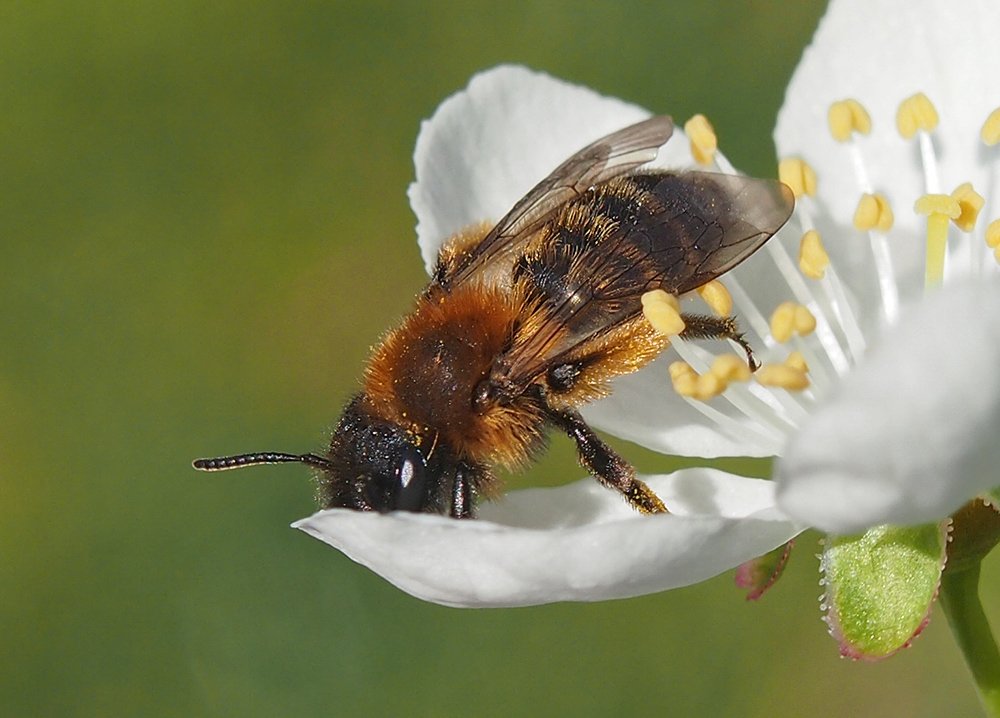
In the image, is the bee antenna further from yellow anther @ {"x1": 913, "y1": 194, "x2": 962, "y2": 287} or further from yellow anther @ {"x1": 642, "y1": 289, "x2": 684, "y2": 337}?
yellow anther @ {"x1": 913, "y1": 194, "x2": 962, "y2": 287}

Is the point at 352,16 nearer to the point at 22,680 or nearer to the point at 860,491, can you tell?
the point at 22,680

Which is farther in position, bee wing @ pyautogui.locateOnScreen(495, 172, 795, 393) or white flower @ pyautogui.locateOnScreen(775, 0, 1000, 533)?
white flower @ pyautogui.locateOnScreen(775, 0, 1000, 533)

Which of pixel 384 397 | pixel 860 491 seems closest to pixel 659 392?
pixel 384 397

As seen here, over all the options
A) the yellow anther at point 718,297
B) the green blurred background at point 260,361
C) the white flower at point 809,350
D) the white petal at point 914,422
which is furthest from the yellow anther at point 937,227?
the green blurred background at point 260,361

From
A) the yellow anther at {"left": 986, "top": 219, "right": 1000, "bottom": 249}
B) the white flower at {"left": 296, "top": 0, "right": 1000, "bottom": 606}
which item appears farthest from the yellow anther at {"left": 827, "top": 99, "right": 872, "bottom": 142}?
the yellow anther at {"left": 986, "top": 219, "right": 1000, "bottom": 249}

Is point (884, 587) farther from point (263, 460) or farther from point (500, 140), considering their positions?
point (500, 140)

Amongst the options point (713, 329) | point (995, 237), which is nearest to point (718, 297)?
point (713, 329)
